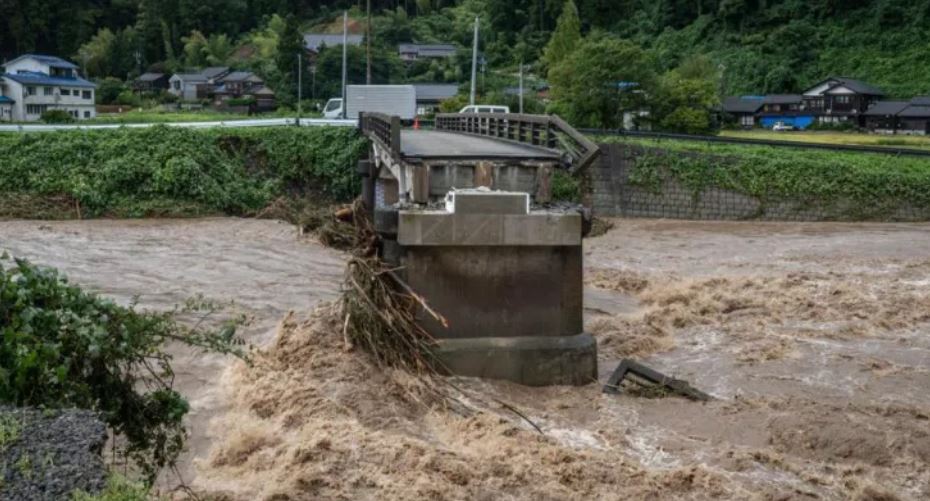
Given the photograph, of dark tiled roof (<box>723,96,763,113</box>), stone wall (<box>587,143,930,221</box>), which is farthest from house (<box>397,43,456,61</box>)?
stone wall (<box>587,143,930,221</box>)

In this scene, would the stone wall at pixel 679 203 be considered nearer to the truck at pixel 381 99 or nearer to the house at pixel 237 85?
the truck at pixel 381 99

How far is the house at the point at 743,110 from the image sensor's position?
64.6m

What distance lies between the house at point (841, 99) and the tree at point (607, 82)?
847 inches

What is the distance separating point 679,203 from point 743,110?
Answer: 102 feet

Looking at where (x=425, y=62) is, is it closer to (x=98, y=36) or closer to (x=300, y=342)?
(x=98, y=36)

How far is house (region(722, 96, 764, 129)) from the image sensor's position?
212ft

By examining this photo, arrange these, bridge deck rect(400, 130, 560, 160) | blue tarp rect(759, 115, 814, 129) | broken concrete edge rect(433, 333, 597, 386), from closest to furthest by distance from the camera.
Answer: broken concrete edge rect(433, 333, 597, 386) → bridge deck rect(400, 130, 560, 160) → blue tarp rect(759, 115, 814, 129)

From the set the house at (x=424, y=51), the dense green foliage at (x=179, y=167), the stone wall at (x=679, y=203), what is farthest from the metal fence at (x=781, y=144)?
the house at (x=424, y=51)

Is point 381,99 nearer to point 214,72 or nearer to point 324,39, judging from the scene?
point 214,72

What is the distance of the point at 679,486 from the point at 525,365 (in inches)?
163

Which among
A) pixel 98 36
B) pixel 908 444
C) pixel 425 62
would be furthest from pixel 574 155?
pixel 98 36

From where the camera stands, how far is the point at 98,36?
96.3 metres

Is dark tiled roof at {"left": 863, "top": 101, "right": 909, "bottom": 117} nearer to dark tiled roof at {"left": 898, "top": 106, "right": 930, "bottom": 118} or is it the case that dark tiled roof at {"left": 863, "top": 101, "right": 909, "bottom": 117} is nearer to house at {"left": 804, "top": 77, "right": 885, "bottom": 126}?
dark tiled roof at {"left": 898, "top": 106, "right": 930, "bottom": 118}

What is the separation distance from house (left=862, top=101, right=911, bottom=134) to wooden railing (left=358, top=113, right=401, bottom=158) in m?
35.9
